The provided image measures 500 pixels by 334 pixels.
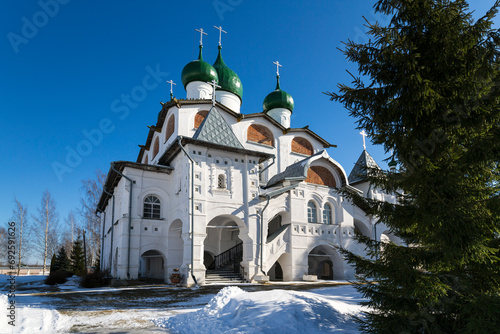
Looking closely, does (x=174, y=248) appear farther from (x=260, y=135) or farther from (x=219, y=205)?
(x=260, y=135)

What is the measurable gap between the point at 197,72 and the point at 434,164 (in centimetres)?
1887

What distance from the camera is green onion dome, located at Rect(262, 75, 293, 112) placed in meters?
25.5

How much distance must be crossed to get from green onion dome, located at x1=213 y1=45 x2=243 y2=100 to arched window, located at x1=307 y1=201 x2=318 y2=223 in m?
9.40

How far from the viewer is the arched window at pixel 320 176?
751 inches

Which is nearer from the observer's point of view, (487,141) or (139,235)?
(487,141)

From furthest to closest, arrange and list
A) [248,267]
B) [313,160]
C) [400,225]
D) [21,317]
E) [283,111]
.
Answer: [283,111], [313,160], [248,267], [21,317], [400,225]

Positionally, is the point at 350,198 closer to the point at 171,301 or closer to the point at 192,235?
the point at 171,301

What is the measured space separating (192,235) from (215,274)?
2515 millimetres

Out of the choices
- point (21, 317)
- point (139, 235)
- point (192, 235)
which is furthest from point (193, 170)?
point (21, 317)

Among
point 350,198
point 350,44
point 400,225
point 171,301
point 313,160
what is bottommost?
point 171,301

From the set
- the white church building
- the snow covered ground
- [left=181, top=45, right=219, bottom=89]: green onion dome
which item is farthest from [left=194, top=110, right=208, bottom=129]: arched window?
the snow covered ground

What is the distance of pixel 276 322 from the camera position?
195 inches

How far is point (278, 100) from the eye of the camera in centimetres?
2547

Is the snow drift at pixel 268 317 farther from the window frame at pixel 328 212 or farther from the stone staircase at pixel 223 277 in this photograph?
the window frame at pixel 328 212
